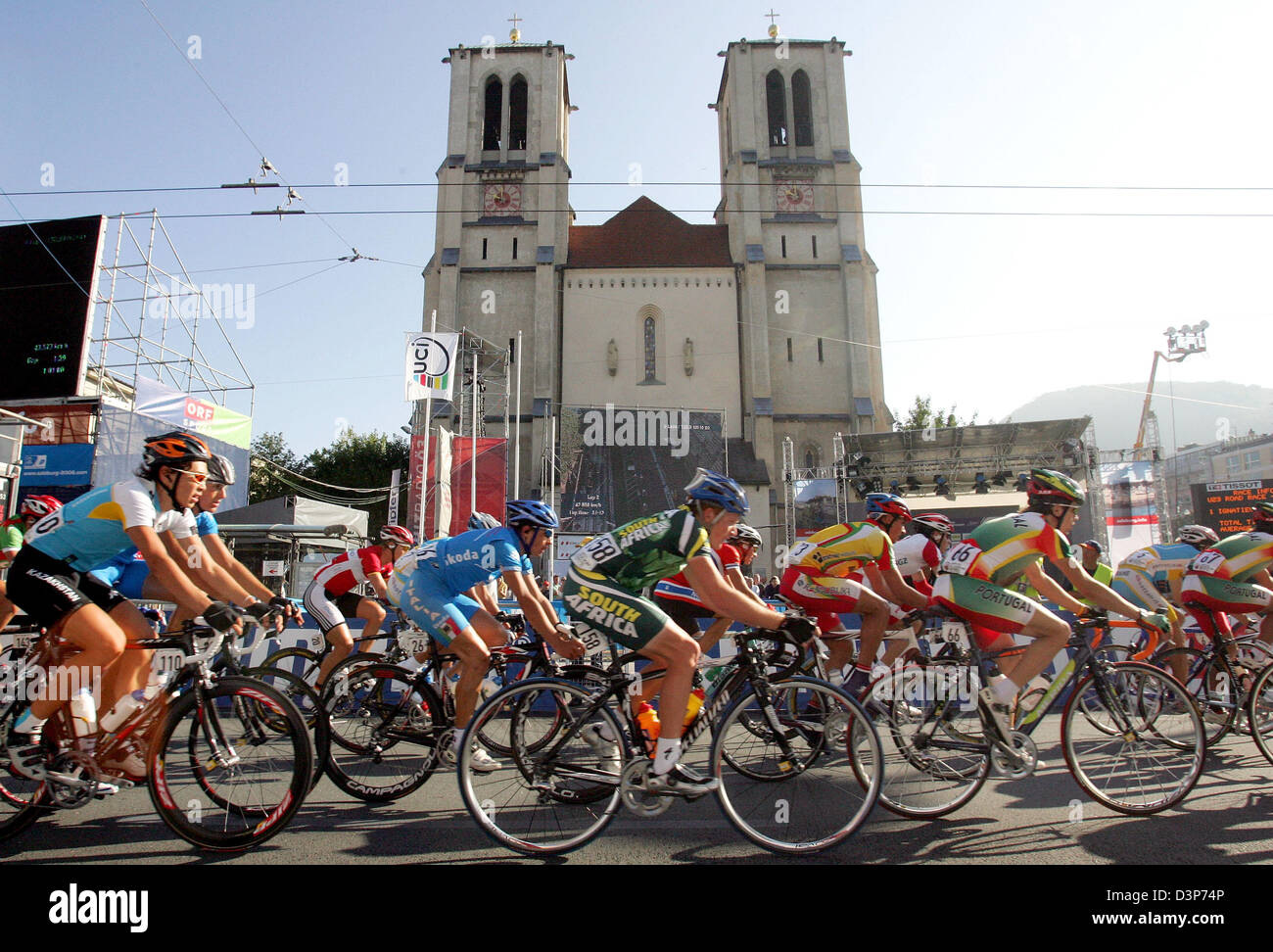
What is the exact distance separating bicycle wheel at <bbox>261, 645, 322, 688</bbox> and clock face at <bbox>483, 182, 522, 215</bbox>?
3609cm

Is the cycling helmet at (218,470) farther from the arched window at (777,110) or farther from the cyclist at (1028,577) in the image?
the arched window at (777,110)

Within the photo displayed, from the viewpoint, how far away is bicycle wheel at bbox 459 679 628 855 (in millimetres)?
3438

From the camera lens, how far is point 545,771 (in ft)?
11.9

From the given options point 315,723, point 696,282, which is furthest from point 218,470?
point 696,282

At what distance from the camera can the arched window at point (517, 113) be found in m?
40.2

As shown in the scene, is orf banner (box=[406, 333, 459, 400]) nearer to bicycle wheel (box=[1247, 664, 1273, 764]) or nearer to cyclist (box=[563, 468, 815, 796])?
cyclist (box=[563, 468, 815, 796])

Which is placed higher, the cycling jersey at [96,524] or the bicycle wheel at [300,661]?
the cycling jersey at [96,524]

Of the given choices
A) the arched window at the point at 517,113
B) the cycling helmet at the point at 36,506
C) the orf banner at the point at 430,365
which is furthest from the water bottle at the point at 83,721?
the arched window at the point at 517,113

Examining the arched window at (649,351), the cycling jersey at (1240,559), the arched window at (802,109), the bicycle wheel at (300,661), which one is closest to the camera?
the cycling jersey at (1240,559)

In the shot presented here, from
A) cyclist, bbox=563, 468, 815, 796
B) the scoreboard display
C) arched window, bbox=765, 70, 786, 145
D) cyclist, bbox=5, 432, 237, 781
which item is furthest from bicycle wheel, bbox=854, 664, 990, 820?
arched window, bbox=765, 70, 786, 145

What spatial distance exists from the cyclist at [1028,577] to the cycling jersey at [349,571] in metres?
4.65
